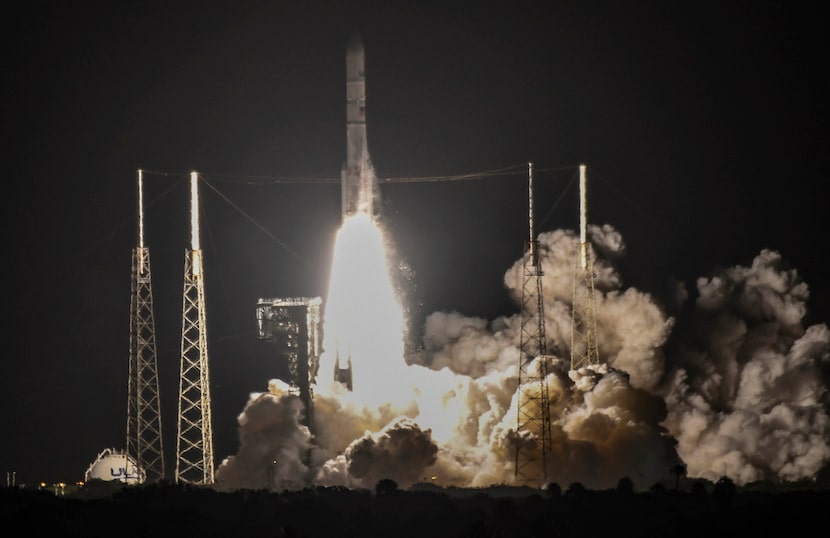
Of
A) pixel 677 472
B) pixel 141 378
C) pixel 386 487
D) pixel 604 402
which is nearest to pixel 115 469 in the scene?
pixel 141 378

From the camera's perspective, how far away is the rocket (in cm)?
9394

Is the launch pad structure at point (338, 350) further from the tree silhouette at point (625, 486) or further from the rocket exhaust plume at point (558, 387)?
the tree silhouette at point (625, 486)

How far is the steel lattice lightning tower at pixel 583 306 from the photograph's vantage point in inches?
3620

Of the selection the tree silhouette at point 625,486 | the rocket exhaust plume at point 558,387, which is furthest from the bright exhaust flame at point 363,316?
the tree silhouette at point 625,486

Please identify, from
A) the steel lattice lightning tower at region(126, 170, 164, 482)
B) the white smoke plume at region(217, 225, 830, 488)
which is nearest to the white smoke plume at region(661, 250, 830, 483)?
the white smoke plume at region(217, 225, 830, 488)

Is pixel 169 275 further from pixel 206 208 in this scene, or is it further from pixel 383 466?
pixel 383 466

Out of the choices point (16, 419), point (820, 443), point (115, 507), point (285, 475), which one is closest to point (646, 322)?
point (820, 443)

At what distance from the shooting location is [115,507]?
81250mm

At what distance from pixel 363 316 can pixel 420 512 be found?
58.5 ft

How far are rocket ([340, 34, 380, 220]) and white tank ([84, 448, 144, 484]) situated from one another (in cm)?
1336

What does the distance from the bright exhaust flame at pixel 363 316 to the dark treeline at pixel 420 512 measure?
11130 mm

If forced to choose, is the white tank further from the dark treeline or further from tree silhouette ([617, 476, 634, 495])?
tree silhouette ([617, 476, 634, 495])

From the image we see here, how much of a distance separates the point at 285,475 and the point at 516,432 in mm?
8891

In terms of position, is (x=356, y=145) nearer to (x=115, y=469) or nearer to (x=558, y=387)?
(x=558, y=387)
